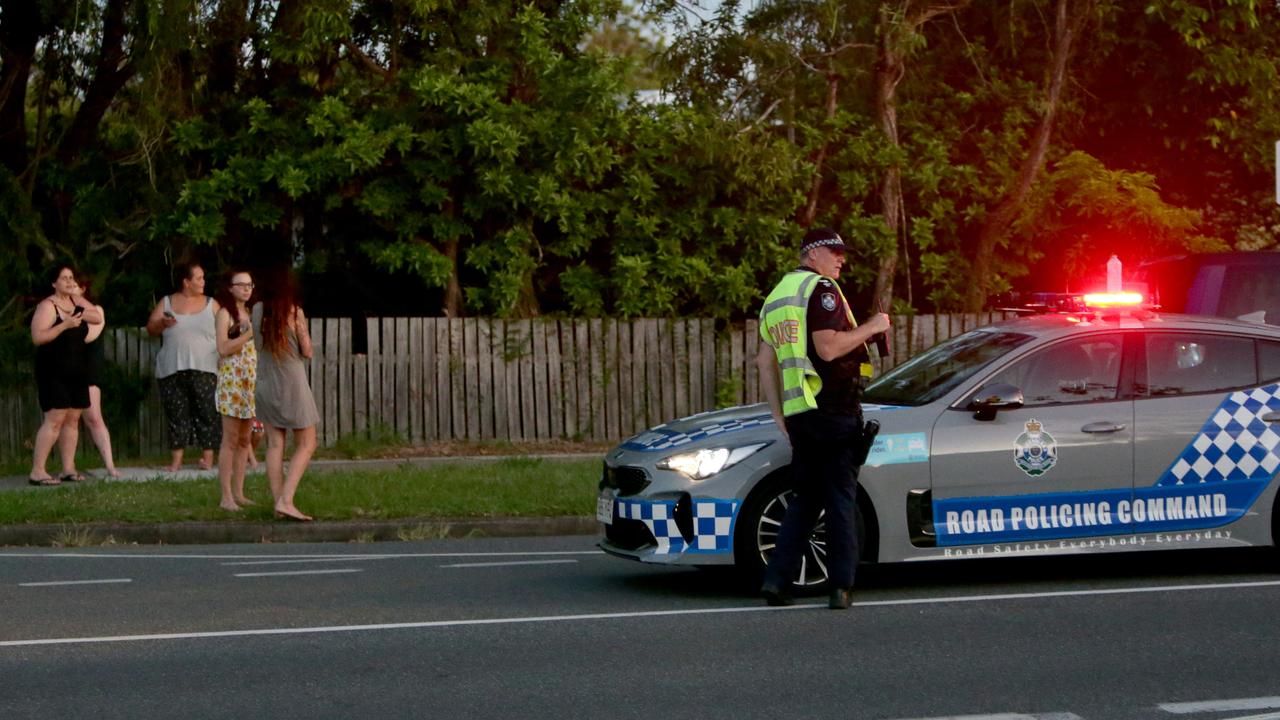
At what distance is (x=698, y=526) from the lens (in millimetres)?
8633

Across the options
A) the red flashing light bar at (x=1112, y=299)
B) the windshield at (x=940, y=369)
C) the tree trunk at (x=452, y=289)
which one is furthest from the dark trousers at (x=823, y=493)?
the tree trunk at (x=452, y=289)

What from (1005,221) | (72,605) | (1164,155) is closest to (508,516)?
(72,605)

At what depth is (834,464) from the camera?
830 cm

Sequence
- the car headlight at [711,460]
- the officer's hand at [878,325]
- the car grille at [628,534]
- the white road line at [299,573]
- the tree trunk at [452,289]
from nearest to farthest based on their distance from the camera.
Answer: the officer's hand at [878,325] < the car headlight at [711,460] < the car grille at [628,534] < the white road line at [299,573] < the tree trunk at [452,289]

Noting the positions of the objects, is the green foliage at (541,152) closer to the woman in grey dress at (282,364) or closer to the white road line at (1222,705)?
the woman in grey dress at (282,364)

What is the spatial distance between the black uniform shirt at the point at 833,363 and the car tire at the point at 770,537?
0.57m

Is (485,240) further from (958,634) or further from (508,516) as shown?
(958,634)

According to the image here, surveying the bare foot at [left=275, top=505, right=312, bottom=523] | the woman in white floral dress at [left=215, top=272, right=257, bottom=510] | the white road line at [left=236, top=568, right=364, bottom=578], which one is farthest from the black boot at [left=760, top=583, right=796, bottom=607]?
the woman in white floral dress at [left=215, top=272, right=257, bottom=510]

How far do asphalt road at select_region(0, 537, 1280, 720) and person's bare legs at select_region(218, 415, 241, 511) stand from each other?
177 cm

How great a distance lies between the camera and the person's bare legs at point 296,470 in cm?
1190

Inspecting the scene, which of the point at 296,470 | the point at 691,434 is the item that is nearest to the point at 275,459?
the point at 296,470

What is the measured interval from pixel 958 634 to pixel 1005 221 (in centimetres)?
1200

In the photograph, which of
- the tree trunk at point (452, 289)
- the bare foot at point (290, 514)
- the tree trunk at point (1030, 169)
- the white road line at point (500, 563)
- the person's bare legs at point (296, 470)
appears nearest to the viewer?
the white road line at point (500, 563)

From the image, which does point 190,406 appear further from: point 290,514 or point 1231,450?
point 1231,450
